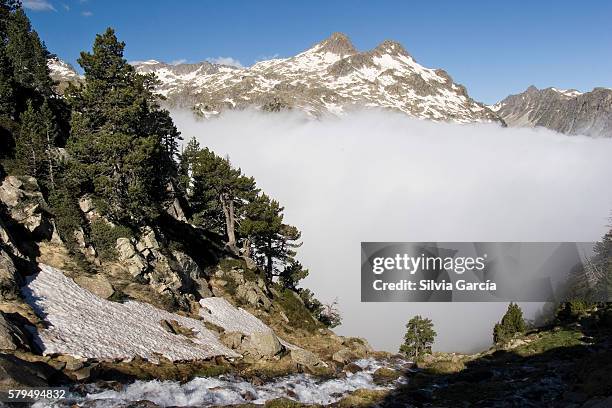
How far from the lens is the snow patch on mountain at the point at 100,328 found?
978 inches

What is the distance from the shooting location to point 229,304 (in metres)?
44.5

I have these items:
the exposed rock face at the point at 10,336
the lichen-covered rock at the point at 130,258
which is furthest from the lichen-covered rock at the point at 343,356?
the exposed rock face at the point at 10,336

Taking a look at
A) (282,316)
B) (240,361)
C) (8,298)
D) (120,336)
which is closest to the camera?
(8,298)


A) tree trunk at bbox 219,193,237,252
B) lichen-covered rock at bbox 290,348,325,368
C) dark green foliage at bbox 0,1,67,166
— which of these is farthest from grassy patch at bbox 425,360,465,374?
dark green foliage at bbox 0,1,67,166

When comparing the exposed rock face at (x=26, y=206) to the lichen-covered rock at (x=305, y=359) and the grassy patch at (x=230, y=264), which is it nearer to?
the grassy patch at (x=230, y=264)

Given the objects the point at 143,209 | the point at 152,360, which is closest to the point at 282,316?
the point at 143,209

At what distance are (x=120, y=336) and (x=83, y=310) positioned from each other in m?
3.21

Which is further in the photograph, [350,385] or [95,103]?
[95,103]

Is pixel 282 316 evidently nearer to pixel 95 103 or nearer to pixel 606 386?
pixel 95 103

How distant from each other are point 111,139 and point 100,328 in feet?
59.6

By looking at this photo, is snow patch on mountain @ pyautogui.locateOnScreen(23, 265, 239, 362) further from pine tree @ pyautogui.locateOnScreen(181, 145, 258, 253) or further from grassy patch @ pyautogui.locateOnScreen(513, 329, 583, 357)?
grassy patch @ pyautogui.locateOnScreen(513, 329, 583, 357)

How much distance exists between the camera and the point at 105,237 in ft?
122

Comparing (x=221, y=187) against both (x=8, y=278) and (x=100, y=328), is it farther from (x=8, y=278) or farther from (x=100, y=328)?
(x=8, y=278)

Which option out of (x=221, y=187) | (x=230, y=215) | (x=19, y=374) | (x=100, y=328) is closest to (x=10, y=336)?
(x=19, y=374)
